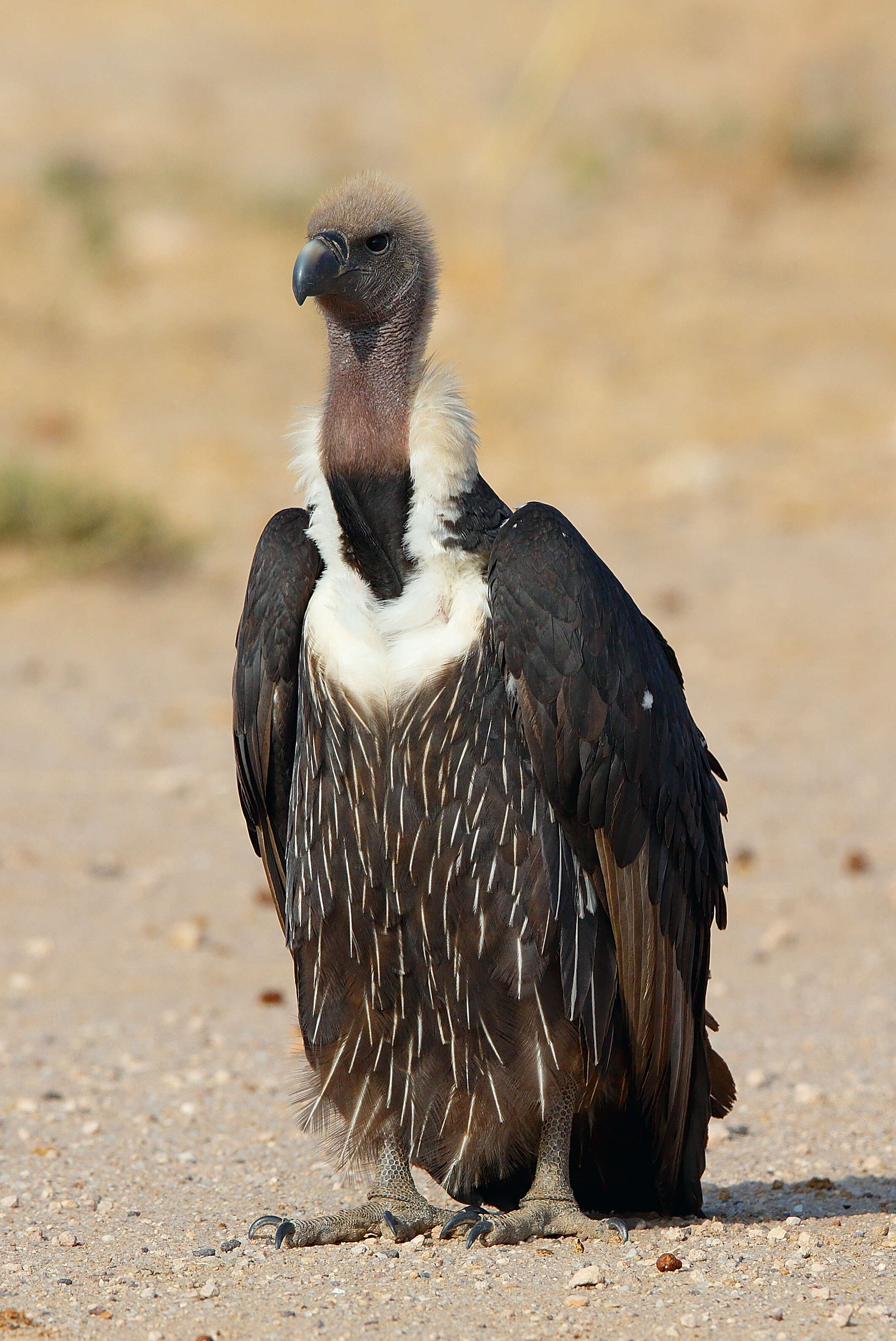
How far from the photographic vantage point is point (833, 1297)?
151 inches

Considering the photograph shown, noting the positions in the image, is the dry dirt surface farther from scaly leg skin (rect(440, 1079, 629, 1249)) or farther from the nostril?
the nostril

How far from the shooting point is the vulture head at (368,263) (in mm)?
4566

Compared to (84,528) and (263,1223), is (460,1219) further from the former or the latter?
(84,528)

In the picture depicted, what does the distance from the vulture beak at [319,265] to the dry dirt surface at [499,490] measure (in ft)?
8.27

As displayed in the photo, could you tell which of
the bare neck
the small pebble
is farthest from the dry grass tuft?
the small pebble

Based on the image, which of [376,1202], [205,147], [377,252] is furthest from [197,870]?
[205,147]

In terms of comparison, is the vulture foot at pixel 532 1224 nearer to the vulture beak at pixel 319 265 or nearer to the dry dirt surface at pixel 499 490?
the dry dirt surface at pixel 499 490

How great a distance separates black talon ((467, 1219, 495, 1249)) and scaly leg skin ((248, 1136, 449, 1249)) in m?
0.25

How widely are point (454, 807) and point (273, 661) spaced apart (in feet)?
2.19

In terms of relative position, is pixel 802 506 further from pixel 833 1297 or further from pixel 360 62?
pixel 360 62

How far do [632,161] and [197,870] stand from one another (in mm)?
17838

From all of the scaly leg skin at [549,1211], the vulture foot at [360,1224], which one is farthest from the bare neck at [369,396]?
the vulture foot at [360,1224]

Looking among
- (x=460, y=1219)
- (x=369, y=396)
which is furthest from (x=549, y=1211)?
(x=369, y=396)

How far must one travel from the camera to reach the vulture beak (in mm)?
4453
